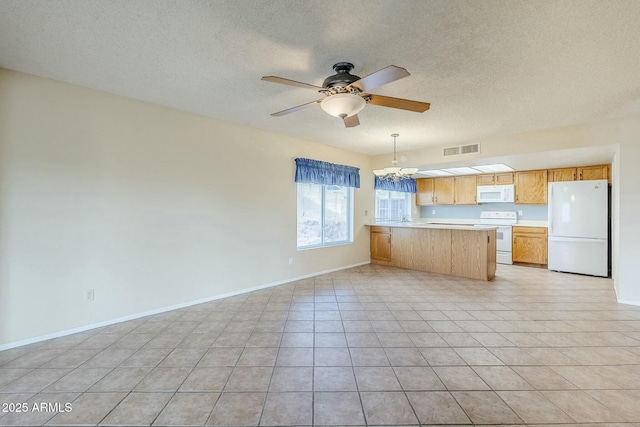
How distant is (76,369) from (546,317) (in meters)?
4.57

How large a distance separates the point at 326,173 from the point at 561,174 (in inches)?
192

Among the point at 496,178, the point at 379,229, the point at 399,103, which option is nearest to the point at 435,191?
the point at 496,178

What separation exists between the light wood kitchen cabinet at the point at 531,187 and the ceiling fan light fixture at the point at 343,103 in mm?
5728

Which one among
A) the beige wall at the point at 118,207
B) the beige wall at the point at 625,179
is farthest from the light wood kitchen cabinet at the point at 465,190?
the beige wall at the point at 118,207

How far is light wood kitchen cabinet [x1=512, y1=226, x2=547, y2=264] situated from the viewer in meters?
5.93

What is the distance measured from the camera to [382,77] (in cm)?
192

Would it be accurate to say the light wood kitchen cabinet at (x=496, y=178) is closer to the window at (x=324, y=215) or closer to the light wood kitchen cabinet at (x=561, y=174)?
the light wood kitchen cabinet at (x=561, y=174)

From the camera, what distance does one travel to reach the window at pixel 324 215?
503 cm

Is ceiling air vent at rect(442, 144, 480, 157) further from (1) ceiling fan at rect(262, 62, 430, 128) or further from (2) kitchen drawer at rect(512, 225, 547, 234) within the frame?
(1) ceiling fan at rect(262, 62, 430, 128)

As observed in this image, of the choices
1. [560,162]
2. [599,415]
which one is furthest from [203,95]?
[560,162]

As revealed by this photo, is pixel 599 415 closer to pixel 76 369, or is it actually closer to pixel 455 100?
pixel 455 100

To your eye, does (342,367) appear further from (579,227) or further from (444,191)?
(444,191)

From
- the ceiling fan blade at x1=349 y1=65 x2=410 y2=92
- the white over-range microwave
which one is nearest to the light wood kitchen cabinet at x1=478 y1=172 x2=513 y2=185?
the white over-range microwave

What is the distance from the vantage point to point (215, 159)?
3.83 metres
